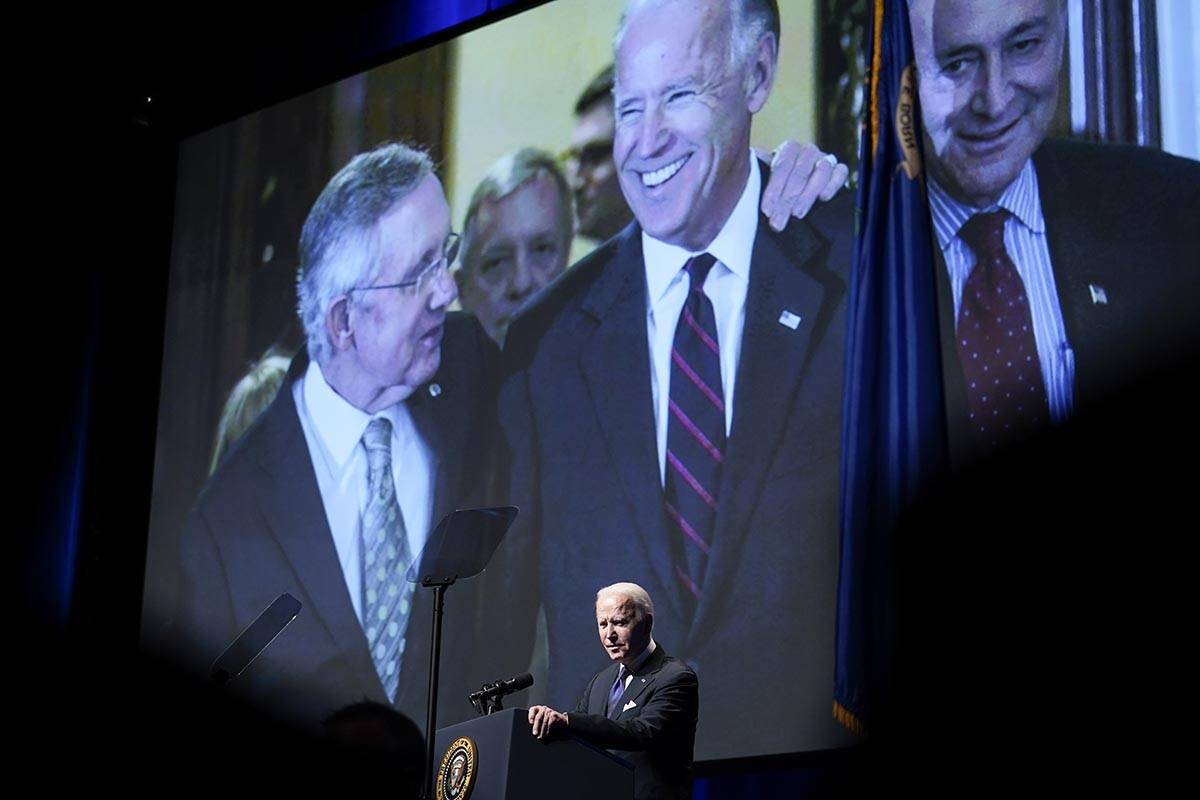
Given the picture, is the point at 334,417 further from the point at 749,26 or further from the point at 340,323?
the point at 749,26

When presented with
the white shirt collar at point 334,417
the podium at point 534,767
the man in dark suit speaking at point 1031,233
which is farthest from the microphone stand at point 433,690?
the white shirt collar at point 334,417

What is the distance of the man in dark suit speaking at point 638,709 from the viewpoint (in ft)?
12.2

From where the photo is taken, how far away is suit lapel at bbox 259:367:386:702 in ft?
19.3

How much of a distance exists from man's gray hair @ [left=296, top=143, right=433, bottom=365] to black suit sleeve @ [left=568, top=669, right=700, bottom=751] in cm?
282

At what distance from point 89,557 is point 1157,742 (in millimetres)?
4610

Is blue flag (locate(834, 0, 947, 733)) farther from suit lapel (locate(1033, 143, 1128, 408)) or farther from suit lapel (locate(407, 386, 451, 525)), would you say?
suit lapel (locate(407, 386, 451, 525))

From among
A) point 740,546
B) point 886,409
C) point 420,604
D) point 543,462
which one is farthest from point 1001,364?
point 420,604

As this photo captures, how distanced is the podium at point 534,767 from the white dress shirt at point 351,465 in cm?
225

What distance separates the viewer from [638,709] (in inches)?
156

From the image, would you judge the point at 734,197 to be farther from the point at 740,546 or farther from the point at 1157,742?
the point at 1157,742

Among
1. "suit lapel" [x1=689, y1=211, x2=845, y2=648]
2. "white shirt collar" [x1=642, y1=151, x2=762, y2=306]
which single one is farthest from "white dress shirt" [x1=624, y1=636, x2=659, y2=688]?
"white shirt collar" [x1=642, y1=151, x2=762, y2=306]

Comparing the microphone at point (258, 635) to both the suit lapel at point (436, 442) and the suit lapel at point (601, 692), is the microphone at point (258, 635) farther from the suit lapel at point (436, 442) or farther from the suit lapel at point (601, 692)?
the suit lapel at point (601, 692)

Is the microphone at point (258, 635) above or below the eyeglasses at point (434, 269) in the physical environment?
below

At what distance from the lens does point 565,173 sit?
5.87 metres
